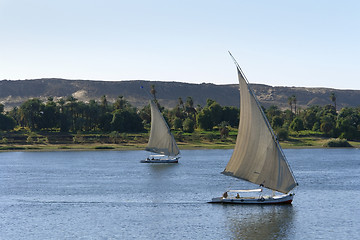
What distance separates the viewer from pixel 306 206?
198ft

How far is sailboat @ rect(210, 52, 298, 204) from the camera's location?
188 ft

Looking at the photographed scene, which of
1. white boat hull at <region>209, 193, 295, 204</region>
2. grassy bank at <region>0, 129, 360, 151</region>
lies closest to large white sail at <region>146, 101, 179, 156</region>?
grassy bank at <region>0, 129, 360, 151</region>

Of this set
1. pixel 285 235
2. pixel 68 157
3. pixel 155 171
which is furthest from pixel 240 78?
pixel 68 157

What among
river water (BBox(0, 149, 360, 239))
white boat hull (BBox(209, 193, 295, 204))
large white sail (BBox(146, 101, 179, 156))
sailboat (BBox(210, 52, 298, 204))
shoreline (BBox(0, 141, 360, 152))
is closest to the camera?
river water (BBox(0, 149, 360, 239))

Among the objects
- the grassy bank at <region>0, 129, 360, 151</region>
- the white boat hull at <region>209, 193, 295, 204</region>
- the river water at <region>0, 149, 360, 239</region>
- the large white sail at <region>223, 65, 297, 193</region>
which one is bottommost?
the river water at <region>0, 149, 360, 239</region>

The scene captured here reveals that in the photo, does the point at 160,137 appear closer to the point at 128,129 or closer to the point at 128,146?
the point at 128,146

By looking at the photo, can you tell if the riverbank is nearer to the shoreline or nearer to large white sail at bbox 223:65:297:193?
Result: the shoreline

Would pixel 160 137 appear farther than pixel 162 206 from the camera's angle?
Yes

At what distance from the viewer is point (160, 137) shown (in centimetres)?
11306

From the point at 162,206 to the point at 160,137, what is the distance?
166 feet

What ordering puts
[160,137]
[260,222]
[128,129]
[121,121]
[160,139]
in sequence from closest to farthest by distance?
[260,222], [160,137], [160,139], [121,121], [128,129]

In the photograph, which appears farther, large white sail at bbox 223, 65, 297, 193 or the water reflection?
large white sail at bbox 223, 65, 297, 193

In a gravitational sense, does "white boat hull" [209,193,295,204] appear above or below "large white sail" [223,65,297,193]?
below

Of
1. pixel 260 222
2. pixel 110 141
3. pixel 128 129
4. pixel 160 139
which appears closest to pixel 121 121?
pixel 128 129
